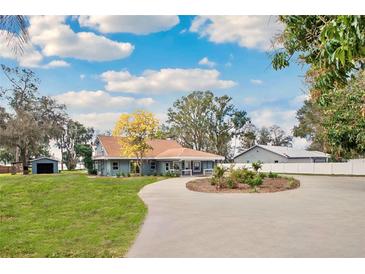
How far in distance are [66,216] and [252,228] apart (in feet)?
8.59

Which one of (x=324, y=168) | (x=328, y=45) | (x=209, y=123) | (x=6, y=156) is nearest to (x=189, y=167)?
(x=324, y=168)

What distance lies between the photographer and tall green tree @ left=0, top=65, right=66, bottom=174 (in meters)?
4.59

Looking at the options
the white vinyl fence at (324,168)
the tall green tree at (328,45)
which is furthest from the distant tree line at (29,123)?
the white vinyl fence at (324,168)

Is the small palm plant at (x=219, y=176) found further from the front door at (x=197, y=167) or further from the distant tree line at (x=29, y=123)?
the front door at (x=197, y=167)

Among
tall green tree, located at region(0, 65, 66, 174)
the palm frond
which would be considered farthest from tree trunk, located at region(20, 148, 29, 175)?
the palm frond

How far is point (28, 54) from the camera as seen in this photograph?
4.38m

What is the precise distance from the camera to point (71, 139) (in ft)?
17.6

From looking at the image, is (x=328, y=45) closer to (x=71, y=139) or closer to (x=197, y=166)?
(x=71, y=139)

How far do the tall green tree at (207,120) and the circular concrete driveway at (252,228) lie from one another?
1385 millimetres

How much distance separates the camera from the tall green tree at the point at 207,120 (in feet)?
19.5

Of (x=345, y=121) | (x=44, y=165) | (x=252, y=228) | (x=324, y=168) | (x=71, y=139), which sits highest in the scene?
(x=345, y=121)

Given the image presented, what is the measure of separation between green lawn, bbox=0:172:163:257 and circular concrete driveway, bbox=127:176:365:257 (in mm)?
337

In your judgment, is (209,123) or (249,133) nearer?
(209,123)
